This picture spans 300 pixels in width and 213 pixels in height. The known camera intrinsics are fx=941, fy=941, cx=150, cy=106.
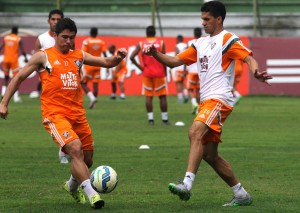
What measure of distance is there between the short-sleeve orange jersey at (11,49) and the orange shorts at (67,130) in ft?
73.4

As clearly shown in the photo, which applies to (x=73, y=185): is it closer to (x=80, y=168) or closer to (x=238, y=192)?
(x=80, y=168)

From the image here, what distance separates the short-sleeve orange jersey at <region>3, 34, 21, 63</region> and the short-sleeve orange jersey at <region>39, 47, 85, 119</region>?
73.0 ft

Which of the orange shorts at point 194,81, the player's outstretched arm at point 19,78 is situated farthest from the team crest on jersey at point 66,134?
the orange shorts at point 194,81

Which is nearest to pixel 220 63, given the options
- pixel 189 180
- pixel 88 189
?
pixel 189 180

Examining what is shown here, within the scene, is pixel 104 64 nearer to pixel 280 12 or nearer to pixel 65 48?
pixel 65 48

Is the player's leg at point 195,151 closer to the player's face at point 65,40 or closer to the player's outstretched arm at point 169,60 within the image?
the player's outstretched arm at point 169,60

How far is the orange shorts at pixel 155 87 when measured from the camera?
2306 cm

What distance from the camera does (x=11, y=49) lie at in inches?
1297

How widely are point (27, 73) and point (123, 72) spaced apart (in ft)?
83.1

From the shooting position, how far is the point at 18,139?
19.2 m

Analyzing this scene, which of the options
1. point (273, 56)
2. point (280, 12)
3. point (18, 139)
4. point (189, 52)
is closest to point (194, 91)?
point (273, 56)

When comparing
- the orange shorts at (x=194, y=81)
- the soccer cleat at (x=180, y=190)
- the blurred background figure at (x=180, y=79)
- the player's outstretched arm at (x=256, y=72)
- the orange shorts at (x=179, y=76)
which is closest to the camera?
the soccer cleat at (x=180, y=190)

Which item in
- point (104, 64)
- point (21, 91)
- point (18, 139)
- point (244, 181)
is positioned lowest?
point (21, 91)

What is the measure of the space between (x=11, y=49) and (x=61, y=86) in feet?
74.3
